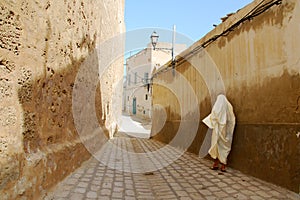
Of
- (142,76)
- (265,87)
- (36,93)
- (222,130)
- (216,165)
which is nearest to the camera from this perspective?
(36,93)

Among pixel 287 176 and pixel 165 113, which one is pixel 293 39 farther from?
pixel 165 113

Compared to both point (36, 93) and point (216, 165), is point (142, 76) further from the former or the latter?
point (36, 93)

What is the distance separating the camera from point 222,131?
4.25 meters

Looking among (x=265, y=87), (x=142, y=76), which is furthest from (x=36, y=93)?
(x=142, y=76)

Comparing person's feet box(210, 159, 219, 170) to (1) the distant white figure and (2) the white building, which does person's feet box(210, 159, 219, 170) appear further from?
(2) the white building

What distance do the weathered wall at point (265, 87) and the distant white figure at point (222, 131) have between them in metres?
0.16

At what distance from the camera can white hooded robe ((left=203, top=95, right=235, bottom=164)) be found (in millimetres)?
4270

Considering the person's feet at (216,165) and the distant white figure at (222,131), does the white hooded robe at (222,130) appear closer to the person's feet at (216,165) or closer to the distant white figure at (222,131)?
the distant white figure at (222,131)

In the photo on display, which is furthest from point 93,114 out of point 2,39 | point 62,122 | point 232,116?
point 2,39

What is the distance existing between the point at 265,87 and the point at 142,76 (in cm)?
2504

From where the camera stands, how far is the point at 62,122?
135 inches

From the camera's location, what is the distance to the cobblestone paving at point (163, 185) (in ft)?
9.80

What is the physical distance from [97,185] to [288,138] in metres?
2.64

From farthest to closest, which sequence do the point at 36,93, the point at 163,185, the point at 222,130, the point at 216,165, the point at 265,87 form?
the point at 216,165 < the point at 222,130 < the point at 265,87 < the point at 163,185 < the point at 36,93
